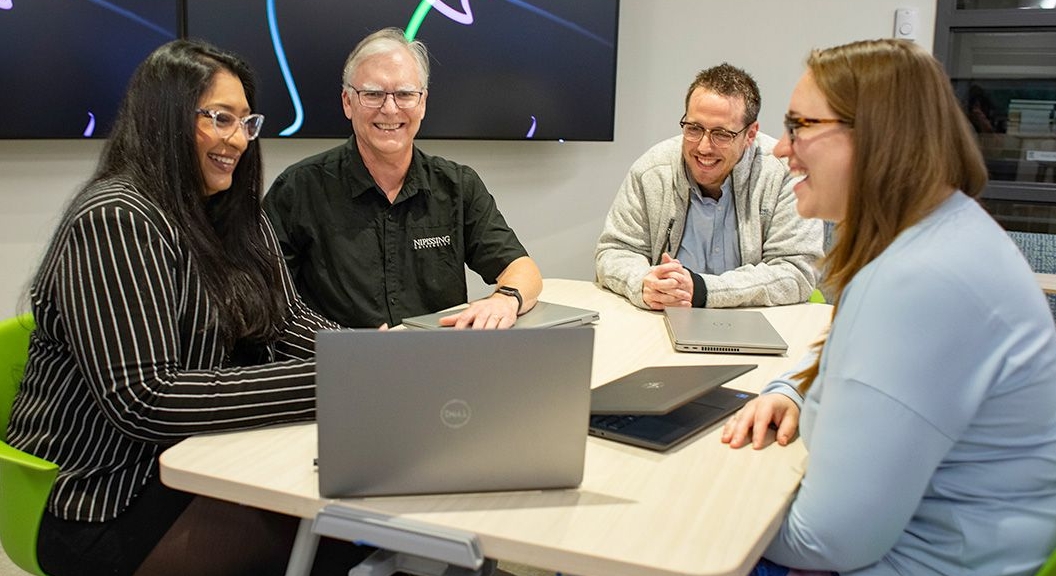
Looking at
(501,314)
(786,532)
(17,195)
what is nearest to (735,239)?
(501,314)

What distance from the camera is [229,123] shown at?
172 cm

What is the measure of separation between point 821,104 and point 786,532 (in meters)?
0.57

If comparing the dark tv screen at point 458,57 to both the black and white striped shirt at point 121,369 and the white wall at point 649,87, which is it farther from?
the black and white striped shirt at point 121,369

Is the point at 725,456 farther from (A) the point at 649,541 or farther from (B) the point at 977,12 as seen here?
(B) the point at 977,12

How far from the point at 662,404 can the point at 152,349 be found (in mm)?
764

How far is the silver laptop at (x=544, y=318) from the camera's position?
2018mm

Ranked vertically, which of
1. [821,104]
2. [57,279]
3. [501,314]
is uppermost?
[821,104]

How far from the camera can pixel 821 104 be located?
131 cm

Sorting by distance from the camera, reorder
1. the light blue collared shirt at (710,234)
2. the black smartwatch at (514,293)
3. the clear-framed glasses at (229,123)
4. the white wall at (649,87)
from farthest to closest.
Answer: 1. the white wall at (649,87)
2. the light blue collared shirt at (710,234)
3. the black smartwatch at (514,293)
4. the clear-framed glasses at (229,123)

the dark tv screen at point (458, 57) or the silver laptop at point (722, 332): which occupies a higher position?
the dark tv screen at point (458, 57)

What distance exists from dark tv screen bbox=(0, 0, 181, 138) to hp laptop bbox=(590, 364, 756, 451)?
184 centimetres

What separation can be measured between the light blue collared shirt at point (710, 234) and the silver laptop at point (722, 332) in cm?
45

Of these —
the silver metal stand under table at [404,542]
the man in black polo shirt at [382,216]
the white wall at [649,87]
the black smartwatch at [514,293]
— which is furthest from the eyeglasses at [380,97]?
the white wall at [649,87]

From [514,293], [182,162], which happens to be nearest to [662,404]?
[514,293]
